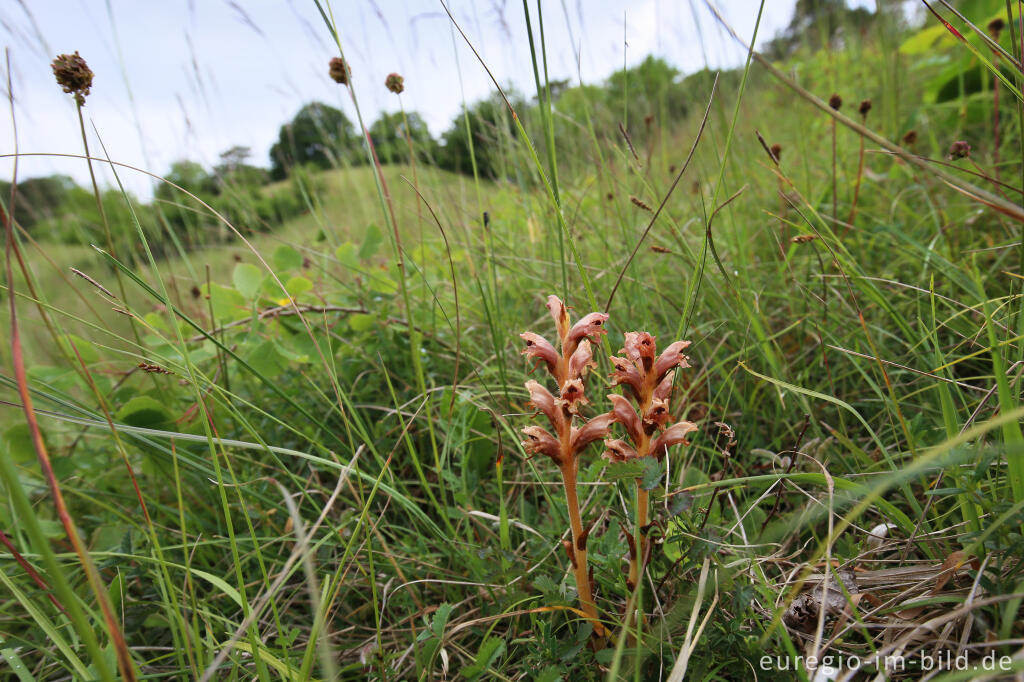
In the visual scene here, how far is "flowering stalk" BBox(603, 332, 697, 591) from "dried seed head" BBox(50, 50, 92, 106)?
49.3 inches

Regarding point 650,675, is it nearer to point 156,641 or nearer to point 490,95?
point 156,641

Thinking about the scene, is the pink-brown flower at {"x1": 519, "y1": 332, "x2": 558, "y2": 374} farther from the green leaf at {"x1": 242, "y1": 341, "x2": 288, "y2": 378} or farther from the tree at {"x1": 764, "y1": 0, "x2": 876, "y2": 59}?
the tree at {"x1": 764, "y1": 0, "x2": 876, "y2": 59}

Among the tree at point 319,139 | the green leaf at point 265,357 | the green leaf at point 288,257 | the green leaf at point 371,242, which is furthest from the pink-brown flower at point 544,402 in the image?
the tree at point 319,139

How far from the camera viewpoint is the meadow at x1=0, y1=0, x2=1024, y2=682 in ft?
2.62

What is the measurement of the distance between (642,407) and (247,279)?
1566 millimetres

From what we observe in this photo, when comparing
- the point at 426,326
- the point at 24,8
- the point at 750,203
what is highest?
the point at 24,8

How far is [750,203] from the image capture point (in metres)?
2.68

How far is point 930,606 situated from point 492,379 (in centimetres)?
A: 122

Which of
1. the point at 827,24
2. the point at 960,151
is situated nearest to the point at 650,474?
the point at 960,151

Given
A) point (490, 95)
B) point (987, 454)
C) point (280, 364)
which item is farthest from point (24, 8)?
point (987, 454)

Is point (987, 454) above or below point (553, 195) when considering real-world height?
below

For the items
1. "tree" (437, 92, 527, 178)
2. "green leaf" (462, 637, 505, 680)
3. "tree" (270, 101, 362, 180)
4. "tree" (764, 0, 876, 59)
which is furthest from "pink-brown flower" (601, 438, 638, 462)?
"tree" (764, 0, 876, 59)

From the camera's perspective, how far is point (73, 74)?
1.11 metres

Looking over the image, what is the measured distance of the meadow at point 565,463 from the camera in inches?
Answer: 31.5
